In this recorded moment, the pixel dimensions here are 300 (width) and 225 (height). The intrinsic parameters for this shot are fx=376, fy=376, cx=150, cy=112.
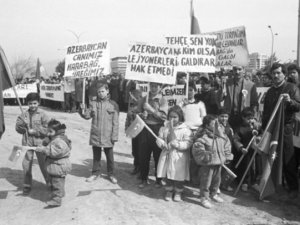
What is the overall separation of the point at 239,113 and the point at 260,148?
3.69 ft

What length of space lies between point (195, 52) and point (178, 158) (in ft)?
8.24

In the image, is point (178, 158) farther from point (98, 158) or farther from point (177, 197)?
point (98, 158)

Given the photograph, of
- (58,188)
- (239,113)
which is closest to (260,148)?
(239,113)

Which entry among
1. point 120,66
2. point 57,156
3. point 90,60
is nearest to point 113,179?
point 57,156

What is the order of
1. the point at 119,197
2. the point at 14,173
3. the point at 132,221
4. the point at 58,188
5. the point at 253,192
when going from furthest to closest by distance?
1. the point at 14,173
2. the point at 253,192
3. the point at 119,197
4. the point at 58,188
5. the point at 132,221

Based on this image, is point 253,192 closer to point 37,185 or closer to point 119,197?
point 119,197

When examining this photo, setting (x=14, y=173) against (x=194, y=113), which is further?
(x=14, y=173)

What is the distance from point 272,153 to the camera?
601 cm

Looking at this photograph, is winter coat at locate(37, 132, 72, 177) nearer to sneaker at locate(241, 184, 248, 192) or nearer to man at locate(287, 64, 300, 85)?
sneaker at locate(241, 184, 248, 192)

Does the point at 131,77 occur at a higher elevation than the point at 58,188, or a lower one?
higher

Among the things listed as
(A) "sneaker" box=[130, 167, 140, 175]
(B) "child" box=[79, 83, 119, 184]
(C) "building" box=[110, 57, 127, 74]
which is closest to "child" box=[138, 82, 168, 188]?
(B) "child" box=[79, 83, 119, 184]

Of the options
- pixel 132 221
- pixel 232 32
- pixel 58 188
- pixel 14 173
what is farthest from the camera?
pixel 232 32

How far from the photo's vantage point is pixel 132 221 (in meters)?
A: 5.24

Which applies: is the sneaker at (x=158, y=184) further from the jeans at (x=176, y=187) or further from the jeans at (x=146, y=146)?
the jeans at (x=176, y=187)
